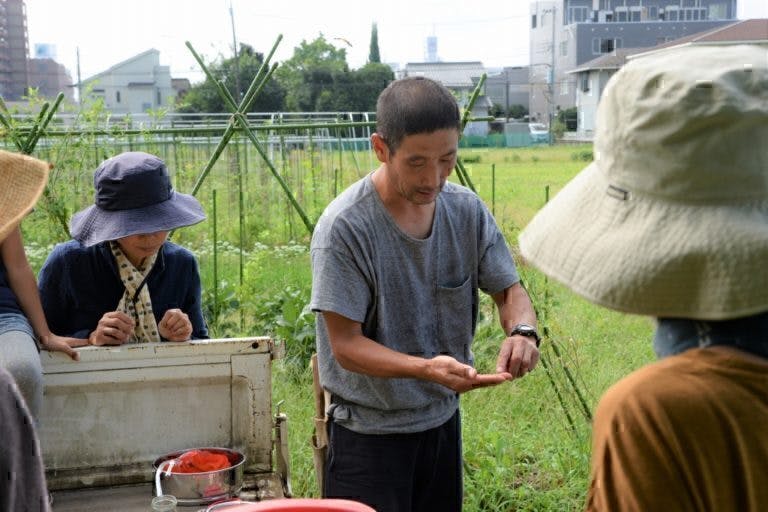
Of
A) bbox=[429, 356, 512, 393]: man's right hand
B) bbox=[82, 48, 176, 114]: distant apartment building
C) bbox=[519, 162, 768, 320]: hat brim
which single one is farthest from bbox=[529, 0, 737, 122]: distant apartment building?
bbox=[519, 162, 768, 320]: hat brim

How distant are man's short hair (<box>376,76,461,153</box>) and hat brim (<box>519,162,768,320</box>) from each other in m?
1.26

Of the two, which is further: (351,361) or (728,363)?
(351,361)

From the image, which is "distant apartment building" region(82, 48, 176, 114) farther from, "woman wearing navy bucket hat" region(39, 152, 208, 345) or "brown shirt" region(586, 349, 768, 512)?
"brown shirt" region(586, 349, 768, 512)

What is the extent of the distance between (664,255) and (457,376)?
1.26 metres

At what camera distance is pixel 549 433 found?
5.04 meters

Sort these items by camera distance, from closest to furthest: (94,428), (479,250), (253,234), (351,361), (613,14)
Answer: (351,361)
(479,250)
(94,428)
(253,234)
(613,14)

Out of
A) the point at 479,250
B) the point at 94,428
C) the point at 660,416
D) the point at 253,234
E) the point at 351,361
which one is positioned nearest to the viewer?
the point at 660,416

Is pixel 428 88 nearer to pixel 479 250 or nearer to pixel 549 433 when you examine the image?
pixel 479 250

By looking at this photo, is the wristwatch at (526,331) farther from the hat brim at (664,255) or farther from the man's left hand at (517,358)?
the hat brim at (664,255)

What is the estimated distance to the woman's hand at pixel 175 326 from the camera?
10.7 ft

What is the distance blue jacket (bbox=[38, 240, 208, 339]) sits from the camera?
331 cm

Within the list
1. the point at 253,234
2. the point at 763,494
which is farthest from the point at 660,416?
the point at 253,234

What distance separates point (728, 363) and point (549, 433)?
13.0 ft

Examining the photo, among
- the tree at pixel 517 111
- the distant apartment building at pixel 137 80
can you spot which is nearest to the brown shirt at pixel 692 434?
the distant apartment building at pixel 137 80
